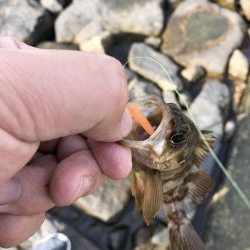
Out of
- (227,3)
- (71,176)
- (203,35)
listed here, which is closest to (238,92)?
(203,35)

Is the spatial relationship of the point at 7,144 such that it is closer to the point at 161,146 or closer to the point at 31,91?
the point at 31,91

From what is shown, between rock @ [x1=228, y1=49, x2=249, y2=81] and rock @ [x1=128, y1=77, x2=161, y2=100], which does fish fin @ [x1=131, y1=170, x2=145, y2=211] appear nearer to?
rock @ [x1=128, y1=77, x2=161, y2=100]

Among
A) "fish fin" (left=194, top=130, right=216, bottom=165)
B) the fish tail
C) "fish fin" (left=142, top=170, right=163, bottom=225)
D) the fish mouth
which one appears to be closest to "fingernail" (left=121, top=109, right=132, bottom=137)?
the fish mouth

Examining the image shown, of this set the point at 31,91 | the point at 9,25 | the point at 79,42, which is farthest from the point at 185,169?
the point at 9,25

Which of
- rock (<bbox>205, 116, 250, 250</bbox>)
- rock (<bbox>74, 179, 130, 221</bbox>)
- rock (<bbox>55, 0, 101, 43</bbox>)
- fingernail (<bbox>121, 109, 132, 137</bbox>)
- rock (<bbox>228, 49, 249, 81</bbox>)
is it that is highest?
fingernail (<bbox>121, 109, 132, 137</bbox>)

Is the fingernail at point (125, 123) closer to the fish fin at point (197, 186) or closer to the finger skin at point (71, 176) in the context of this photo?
the finger skin at point (71, 176)

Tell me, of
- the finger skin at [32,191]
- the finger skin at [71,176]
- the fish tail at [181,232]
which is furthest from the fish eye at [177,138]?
the fish tail at [181,232]
